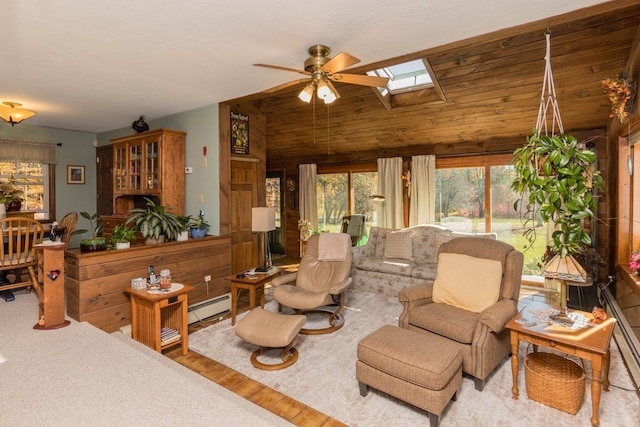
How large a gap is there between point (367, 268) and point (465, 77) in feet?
9.52

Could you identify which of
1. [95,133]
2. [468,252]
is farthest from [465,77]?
[95,133]

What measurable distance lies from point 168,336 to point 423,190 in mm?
4657

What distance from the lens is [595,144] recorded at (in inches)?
192

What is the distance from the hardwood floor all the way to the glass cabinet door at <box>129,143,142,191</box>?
2.65 meters

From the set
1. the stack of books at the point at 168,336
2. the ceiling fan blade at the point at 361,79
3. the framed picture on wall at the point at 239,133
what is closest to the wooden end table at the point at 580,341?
the ceiling fan blade at the point at 361,79

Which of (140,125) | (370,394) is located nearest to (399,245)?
(370,394)

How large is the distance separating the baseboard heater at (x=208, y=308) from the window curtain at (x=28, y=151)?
Answer: 12.8 feet

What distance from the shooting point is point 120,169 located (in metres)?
5.18

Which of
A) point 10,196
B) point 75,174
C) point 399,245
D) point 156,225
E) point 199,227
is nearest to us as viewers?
point 156,225

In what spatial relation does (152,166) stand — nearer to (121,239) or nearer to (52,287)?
(121,239)

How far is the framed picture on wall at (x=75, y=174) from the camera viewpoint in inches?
238

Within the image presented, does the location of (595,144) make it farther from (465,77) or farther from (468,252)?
(468,252)

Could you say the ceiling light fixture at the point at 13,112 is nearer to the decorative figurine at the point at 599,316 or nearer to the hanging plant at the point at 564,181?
the hanging plant at the point at 564,181

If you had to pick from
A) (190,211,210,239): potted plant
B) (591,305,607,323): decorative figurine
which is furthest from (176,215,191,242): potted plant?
(591,305,607,323): decorative figurine
